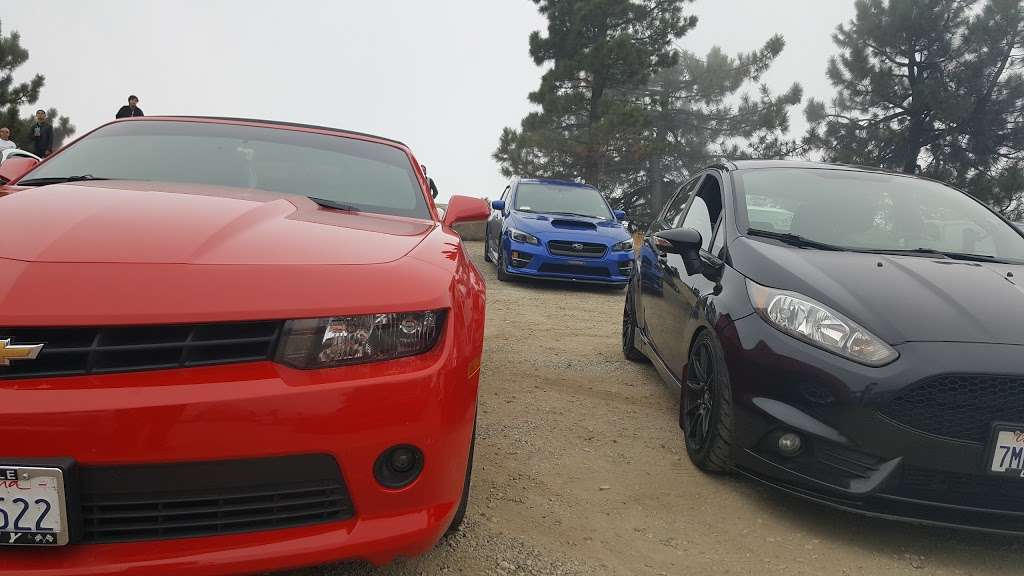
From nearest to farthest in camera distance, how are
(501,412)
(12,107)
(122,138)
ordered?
(122,138), (501,412), (12,107)

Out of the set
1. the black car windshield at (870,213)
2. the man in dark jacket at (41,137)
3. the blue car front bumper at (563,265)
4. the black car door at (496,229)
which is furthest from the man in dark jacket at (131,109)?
the black car windshield at (870,213)

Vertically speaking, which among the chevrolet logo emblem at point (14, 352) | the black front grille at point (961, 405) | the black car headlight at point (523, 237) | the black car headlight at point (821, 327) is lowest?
the black car headlight at point (523, 237)

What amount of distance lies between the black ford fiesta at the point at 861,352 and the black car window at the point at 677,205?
921mm

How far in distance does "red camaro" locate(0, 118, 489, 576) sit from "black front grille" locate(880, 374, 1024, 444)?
148 cm

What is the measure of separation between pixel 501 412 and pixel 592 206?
6545 millimetres

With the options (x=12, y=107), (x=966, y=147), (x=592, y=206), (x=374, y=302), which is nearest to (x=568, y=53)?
(x=966, y=147)

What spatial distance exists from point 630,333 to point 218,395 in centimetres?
376

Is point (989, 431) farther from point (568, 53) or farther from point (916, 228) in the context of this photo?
point (568, 53)

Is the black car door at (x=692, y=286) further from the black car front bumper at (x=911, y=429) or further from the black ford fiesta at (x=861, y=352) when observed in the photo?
the black car front bumper at (x=911, y=429)

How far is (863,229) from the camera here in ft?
10.8

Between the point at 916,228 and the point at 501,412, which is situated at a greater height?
the point at 916,228

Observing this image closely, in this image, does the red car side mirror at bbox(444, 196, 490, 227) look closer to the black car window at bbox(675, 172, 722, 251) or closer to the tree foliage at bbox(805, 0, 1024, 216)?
the black car window at bbox(675, 172, 722, 251)

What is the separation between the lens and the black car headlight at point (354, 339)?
→ 63.7 inches

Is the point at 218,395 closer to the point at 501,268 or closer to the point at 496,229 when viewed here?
the point at 501,268
